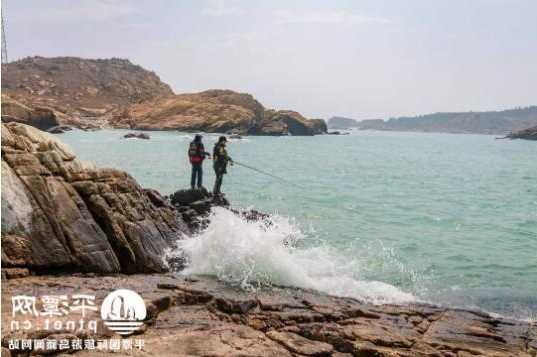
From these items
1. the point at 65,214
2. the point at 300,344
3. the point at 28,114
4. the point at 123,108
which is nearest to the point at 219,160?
the point at 65,214

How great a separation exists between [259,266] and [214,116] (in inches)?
4403

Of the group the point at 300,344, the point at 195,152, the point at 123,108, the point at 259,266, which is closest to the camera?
the point at 300,344

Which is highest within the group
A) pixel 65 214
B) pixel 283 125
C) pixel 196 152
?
pixel 283 125

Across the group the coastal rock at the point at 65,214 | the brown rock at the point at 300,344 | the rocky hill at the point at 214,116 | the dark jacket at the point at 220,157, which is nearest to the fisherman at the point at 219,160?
the dark jacket at the point at 220,157

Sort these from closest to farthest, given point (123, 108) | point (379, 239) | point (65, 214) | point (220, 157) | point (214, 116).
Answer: point (65, 214) < point (220, 157) < point (379, 239) < point (214, 116) < point (123, 108)

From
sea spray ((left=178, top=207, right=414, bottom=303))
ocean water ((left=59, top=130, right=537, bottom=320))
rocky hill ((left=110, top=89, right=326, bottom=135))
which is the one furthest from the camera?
rocky hill ((left=110, top=89, right=326, bottom=135))

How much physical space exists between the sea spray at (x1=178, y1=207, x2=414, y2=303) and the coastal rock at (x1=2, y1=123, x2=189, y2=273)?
3.53 feet

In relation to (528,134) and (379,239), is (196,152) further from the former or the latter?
(528,134)

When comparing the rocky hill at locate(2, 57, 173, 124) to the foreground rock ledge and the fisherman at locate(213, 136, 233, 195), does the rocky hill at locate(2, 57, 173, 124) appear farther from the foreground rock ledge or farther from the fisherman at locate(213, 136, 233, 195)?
the foreground rock ledge

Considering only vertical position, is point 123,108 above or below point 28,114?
above

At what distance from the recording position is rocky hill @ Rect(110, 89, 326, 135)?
394ft

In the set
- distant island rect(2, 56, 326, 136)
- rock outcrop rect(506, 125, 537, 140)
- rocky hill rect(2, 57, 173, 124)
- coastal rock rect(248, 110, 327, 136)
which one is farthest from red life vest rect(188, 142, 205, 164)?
rock outcrop rect(506, 125, 537, 140)

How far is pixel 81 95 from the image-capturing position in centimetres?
16912

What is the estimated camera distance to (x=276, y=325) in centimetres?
792
